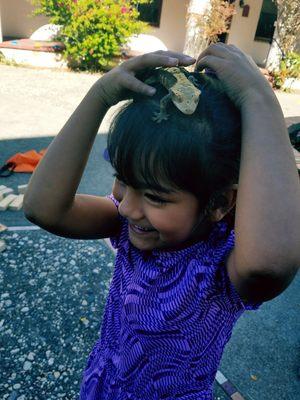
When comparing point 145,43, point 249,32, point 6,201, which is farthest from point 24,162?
point 249,32

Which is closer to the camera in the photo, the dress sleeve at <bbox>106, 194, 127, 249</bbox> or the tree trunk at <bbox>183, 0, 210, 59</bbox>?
the dress sleeve at <bbox>106, 194, 127, 249</bbox>

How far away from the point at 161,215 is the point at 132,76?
0.38 metres

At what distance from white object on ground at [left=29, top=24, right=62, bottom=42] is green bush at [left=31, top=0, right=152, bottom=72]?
1.22 meters

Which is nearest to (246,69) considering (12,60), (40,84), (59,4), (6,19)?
(40,84)

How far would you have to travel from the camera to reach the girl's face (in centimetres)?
101

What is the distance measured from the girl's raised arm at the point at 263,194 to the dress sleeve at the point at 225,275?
0.09 m

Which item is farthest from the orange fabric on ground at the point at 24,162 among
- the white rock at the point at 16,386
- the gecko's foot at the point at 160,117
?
the gecko's foot at the point at 160,117

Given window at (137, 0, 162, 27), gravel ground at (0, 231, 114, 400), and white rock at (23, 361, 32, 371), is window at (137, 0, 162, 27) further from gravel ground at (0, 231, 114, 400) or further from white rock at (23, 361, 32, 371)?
white rock at (23, 361, 32, 371)

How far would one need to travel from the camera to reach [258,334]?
298cm

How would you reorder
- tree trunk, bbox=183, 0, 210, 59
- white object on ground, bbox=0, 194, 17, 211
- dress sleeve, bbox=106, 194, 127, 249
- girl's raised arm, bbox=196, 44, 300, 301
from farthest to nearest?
tree trunk, bbox=183, 0, 210, 59 → white object on ground, bbox=0, 194, 17, 211 → dress sleeve, bbox=106, 194, 127, 249 → girl's raised arm, bbox=196, 44, 300, 301

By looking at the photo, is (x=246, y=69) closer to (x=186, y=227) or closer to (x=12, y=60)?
(x=186, y=227)

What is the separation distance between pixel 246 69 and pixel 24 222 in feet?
11.2

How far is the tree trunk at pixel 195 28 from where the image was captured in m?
11.3

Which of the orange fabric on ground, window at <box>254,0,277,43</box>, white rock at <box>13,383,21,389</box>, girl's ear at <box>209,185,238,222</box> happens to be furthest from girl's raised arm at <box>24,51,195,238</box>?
window at <box>254,0,277,43</box>
